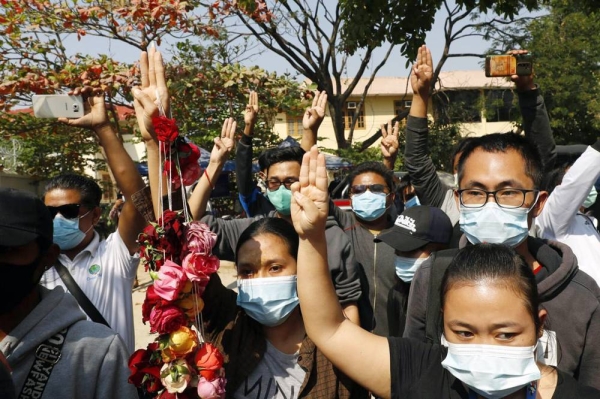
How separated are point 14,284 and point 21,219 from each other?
198 millimetres

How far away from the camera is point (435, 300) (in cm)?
225

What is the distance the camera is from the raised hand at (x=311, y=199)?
1.92 metres

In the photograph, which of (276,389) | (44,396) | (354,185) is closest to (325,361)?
(276,389)

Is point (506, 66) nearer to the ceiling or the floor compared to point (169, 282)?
nearer to the ceiling

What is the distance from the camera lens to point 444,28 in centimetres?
1402

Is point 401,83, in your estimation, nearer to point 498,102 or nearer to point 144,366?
point 498,102

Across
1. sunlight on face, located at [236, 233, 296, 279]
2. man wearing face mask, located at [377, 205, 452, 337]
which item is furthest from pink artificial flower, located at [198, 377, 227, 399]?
man wearing face mask, located at [377, 205, 452, 337]

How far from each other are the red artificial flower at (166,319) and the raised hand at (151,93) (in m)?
0.67

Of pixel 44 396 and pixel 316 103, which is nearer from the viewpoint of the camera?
pixel 44 396

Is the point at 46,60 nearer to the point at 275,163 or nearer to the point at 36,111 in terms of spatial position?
the point at 275,163

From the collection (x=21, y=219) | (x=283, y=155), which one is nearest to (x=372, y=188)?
(x=283, y=155)

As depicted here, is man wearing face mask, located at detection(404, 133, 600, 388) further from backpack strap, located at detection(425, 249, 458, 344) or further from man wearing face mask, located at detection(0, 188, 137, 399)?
man wearing face mask, located at detection(0, 188, 137, 399)

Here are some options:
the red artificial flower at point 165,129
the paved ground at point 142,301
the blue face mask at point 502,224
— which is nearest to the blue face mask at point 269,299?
the red artificial flower at point 165,129

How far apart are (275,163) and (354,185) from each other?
71 centimetres
